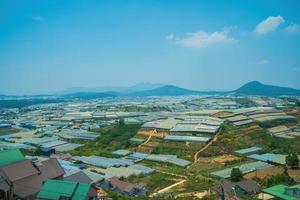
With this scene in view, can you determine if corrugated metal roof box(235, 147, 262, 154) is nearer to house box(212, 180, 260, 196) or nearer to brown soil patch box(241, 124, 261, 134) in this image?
brown soil patch box(241, 124, 261, 134)

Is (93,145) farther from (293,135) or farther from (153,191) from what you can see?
(293,135)

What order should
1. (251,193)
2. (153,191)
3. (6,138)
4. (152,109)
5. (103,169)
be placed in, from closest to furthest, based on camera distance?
(251,193) → (153,191) → (103,169) → (6,138) → (152,109)

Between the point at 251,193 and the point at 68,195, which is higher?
the point at 68,195

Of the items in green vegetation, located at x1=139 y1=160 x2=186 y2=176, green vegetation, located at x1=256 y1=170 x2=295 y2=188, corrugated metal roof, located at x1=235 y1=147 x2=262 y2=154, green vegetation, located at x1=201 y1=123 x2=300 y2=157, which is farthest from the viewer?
green vegetation, located at x1=201 y1=123 x2=300 y2=157

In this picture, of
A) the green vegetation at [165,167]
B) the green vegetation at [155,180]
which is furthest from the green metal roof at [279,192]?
the green vegetation at [165,167]

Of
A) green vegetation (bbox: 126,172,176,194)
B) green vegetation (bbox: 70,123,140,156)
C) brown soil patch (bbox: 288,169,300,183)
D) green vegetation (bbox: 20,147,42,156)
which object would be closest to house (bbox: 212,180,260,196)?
brown soil patch (bbox: 288,169,300,183)

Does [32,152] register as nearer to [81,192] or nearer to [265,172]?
[81,192]

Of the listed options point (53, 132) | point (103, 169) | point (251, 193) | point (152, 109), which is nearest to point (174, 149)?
point (103, 169)
